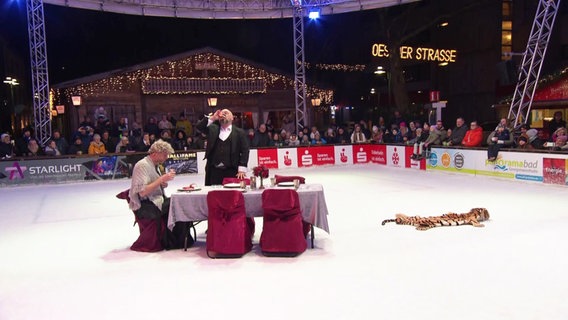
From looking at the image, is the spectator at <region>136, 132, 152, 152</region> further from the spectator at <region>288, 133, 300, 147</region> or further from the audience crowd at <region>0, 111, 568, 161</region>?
the spectator at <region>288, 133, 300, 147</region>

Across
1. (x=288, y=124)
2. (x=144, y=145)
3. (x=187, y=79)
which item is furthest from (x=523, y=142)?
(x=187, y=79)

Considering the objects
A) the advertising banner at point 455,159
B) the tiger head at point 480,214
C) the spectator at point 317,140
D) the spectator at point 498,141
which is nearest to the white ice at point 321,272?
the tiger head at point 480,214

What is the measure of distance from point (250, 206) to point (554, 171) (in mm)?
7784

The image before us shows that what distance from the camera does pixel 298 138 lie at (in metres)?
16.7

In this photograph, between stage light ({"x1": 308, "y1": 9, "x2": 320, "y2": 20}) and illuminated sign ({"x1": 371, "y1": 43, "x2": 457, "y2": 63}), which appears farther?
illuminated sign ({"x1": 371, "y1": 43, "x2": 457, "y2": 63})

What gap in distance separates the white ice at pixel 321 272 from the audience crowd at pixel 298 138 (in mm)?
3460

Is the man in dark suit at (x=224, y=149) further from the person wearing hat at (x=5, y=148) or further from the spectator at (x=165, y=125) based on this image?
the spectator at (x=165, y=125)

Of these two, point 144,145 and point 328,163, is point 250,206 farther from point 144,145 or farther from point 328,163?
point 328,163

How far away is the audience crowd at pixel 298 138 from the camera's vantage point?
11.8 meters

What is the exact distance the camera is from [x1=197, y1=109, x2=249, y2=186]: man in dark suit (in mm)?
6551

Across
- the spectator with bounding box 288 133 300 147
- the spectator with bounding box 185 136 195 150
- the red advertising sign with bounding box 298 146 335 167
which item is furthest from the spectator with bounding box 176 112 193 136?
the red advertising sign with bounding box 298 146 335 167

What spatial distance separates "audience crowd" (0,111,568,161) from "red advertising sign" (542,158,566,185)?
375 millimetres

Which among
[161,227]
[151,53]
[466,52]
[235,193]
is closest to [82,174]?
[161,227]

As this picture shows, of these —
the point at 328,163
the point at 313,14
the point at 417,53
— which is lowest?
the point at 328,163
